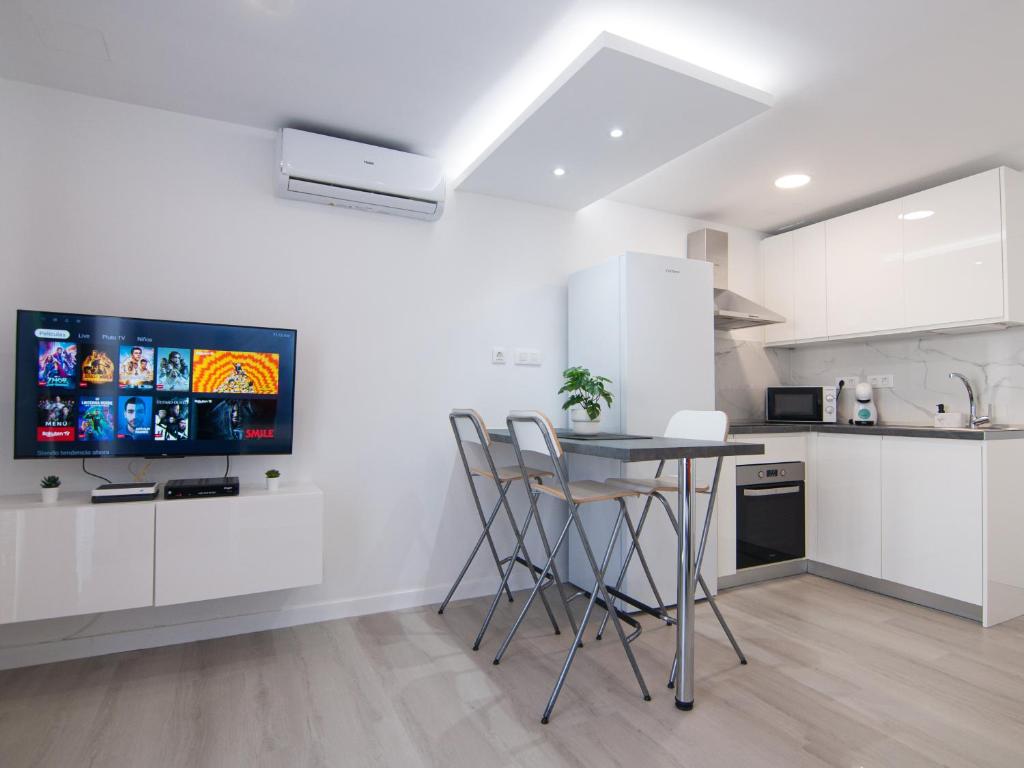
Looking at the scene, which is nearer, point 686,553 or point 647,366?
point 686,553

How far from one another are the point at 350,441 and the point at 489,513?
2.84 ft

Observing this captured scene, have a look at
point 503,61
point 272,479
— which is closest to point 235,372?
point 272,479

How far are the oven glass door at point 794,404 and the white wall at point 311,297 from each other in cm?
169

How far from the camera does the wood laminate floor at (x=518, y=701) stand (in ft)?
5.56

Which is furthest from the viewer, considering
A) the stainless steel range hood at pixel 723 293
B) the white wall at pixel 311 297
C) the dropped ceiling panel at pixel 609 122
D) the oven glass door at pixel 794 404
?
the oven glass door at pixel 794 404

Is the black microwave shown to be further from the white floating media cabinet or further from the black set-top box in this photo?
the black set-top box

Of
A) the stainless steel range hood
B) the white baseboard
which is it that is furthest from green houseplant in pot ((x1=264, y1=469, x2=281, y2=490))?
the stainless steel range hood

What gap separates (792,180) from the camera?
3.26m

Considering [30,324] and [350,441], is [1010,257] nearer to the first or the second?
[350,441]

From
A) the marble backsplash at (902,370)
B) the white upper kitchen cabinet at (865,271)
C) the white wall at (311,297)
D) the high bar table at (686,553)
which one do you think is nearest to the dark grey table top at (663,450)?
the high bar table at (686,553)

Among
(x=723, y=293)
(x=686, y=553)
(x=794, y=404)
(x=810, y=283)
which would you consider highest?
(x=810, y=283)

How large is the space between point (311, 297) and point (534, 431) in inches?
55.3

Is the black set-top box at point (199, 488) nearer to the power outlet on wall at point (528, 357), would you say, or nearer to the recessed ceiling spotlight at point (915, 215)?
the power outlet on wall at point (528, 357)

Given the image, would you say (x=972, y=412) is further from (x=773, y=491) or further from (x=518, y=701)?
(x=518, y=701)
